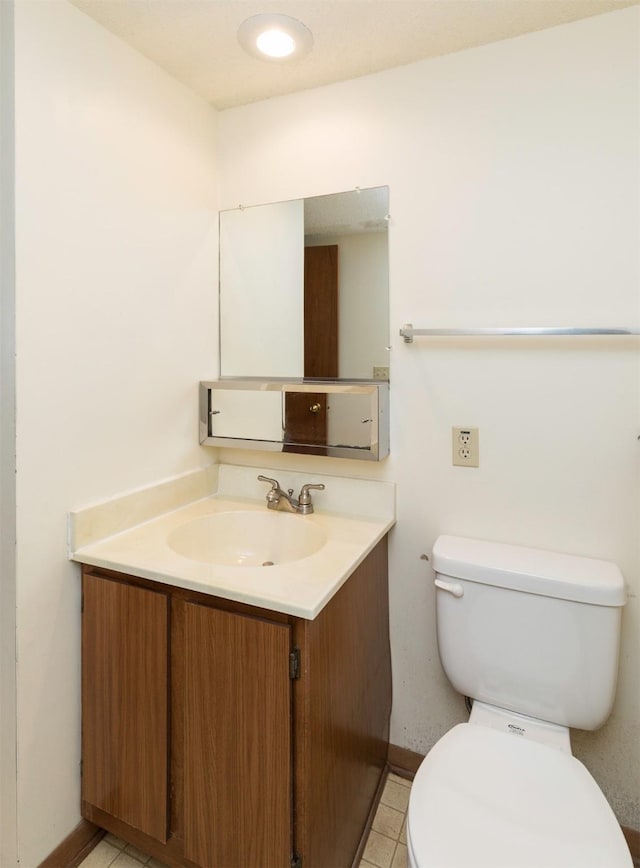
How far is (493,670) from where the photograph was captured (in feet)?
4.24

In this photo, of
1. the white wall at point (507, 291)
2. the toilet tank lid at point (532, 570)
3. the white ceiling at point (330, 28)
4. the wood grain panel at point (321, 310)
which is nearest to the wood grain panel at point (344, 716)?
the white wall at point (507, 291)

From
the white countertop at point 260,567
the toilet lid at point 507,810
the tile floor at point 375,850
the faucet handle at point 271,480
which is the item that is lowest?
the tile floor at point 375,850

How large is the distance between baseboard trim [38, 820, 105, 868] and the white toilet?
0.96 m

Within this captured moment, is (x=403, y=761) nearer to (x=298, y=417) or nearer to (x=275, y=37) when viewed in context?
(x=298, y=417)

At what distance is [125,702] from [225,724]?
32 cm

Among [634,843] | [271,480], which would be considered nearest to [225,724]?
[271,480]

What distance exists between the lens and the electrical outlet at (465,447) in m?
1.44

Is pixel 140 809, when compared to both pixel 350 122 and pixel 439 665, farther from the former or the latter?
pixel 350 122

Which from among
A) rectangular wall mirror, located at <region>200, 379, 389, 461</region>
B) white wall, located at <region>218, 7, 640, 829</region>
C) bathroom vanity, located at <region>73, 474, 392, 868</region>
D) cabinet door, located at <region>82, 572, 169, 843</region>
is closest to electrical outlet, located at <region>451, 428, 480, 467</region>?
white wall, located at <region>218, 7, 640, 829</region>

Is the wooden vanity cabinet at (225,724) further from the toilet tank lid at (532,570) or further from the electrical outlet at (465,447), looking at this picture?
the electrical outlet at (465,447)

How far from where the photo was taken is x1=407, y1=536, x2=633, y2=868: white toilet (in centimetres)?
92

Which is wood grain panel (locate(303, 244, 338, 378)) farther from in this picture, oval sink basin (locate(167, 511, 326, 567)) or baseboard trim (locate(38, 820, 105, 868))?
baseboard trim (locate(38, 820, 105, 868))

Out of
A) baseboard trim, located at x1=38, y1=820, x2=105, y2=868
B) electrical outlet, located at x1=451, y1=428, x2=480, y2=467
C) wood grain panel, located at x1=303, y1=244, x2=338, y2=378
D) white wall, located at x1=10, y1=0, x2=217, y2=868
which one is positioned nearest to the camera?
white wall, located at x1=10, y1=0, x2=217, y2=868

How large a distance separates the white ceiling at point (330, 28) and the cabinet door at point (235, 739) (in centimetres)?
150
